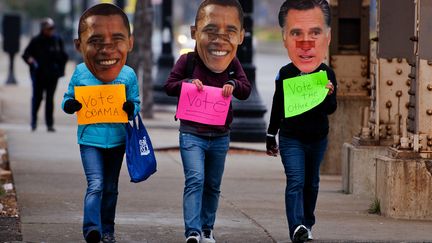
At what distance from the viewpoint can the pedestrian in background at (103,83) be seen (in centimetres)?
908

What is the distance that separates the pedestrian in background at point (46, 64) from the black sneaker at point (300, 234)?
11536 mm

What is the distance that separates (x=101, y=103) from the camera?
29.7 ft

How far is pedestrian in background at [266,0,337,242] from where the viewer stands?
9367 millimetres

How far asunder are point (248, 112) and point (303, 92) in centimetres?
924

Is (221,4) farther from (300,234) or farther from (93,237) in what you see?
(93,237)

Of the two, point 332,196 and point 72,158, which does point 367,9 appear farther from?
point 72,158

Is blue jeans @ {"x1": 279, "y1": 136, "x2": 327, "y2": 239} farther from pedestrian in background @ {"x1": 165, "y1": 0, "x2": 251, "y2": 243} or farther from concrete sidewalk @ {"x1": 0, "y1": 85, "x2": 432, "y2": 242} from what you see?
pedestrian in background @ {"x1": 165, "y1": 0, "x2": 251, "y2": 243}

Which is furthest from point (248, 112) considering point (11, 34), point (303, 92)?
point (11, 34)

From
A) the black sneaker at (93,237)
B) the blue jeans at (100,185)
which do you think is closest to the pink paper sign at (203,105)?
the blue jeans at (100,185)

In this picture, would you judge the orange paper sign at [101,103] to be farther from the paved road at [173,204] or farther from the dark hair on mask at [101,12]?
the paved road at [173,204]

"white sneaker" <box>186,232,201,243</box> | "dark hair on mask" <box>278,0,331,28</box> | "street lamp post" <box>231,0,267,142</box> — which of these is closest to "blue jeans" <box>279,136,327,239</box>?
"white sneaker" <box>186,232,201,243</box>

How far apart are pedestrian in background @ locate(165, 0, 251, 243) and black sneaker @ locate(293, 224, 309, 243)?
0.60 meters

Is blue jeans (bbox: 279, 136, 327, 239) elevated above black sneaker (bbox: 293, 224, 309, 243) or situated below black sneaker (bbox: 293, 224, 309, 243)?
above

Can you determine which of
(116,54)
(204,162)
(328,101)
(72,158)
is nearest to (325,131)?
(328,101)
